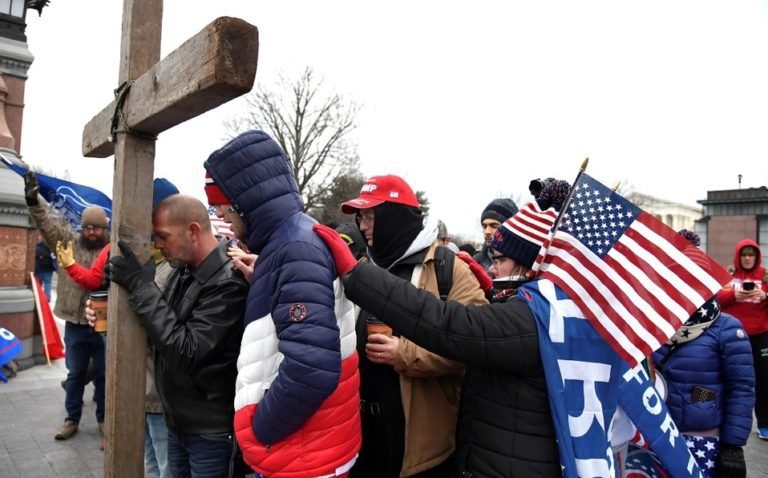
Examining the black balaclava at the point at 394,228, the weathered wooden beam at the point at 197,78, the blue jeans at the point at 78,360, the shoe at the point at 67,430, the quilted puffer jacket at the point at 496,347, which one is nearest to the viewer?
the weathered wooden beam at the point at 197,78

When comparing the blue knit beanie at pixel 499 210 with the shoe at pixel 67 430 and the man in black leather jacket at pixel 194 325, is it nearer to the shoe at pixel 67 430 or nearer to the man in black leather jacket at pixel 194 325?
the man in black leather jacket at pixel 194 325

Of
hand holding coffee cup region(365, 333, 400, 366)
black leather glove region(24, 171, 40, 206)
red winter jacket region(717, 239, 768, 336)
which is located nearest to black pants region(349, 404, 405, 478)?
hand holding coffee cup region(365, 333, 400, 366)

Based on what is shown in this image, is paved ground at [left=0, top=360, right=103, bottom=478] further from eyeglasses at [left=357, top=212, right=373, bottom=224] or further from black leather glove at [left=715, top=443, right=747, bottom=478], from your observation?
black leather glove at [left=715, top=443, right=747, bottom=478]

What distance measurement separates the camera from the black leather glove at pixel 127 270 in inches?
87.5

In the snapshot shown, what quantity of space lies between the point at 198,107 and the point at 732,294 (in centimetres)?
591

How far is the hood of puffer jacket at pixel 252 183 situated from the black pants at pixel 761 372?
6093mm

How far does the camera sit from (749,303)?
19.1 ft

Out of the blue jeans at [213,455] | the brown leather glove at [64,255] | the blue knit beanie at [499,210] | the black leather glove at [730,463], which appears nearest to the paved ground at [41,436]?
the brown leather glove at [64,255]

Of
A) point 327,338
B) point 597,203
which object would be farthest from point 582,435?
point 327,338

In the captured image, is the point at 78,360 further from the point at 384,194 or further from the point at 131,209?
the point at 384,194

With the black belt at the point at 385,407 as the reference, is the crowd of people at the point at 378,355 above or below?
above

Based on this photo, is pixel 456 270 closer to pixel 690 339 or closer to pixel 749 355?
pixel 690 339

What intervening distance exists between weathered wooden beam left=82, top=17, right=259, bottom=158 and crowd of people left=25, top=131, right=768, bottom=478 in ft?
0.83

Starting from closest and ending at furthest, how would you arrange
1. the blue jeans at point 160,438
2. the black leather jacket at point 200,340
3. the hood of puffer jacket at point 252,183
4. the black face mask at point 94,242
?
the hood of puffer jacket at point 252,183, the black leather jacket at point 200,340, the blue jeans at point 160,438, the black face mask at point 94,242
